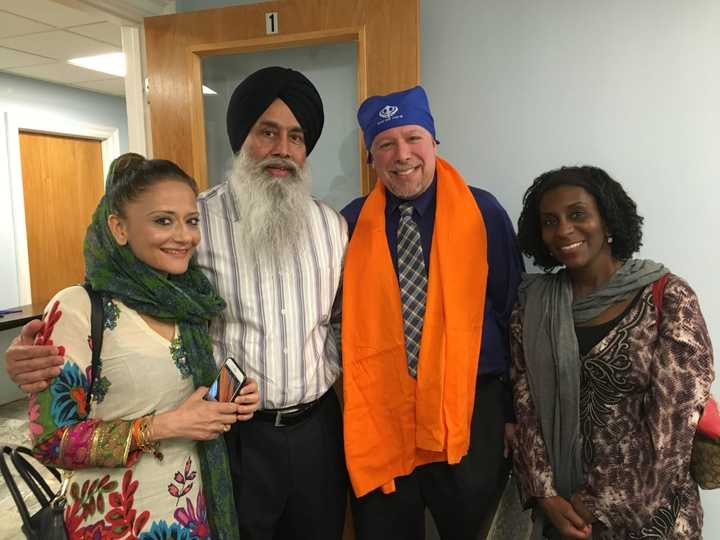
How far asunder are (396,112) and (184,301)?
2.88ft

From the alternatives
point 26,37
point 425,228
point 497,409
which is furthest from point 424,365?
point 26,37

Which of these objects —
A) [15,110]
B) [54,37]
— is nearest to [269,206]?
[54,37]

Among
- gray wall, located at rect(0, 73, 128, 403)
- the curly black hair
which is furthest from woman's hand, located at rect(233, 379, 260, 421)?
gray wall, located at rect(0, 73, 128, 403)

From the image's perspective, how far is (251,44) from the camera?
2145mm

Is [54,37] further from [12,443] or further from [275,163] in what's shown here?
[275,163]

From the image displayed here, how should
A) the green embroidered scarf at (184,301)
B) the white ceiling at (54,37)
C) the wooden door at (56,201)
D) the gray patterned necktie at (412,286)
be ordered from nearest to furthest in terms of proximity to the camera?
the green embroidered scarf at (184,301), the gray patterned necktie at (412,286), the white ceiling at (54,37), the wooden door at (56,201)

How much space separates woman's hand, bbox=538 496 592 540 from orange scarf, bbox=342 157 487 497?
267mm

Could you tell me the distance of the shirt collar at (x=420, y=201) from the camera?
1.70 m

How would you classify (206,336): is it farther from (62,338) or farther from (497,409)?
(497,409)

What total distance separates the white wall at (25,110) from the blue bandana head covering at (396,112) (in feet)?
15.8

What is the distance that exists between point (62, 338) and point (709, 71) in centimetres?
216

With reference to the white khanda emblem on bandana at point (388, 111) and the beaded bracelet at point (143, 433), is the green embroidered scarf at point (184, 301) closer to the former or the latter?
the beaded bracelet at point (143, 433)

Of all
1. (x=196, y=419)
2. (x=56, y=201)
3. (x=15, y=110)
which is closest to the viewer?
(x=196, y=419)

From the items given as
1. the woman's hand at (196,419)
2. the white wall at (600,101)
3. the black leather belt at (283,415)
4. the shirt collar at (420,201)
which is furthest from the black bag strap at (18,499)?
the white wall at (600,101)
